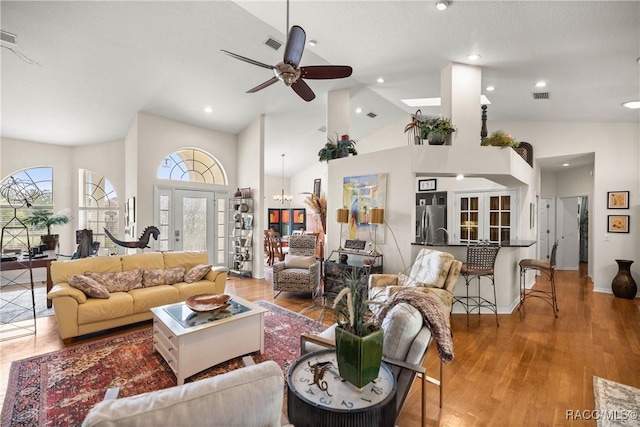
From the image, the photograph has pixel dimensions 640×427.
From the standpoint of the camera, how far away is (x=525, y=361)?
2922 mm

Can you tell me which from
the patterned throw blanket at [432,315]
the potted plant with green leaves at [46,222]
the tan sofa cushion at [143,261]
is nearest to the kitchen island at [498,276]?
the patterned throw blanket at [432,315]

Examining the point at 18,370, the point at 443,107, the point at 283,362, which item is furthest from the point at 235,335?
the point at 443,107

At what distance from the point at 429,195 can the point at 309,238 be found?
344cm

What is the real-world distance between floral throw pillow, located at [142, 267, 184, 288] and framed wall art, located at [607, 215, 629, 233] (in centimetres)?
762

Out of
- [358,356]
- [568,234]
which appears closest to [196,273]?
[358,356]

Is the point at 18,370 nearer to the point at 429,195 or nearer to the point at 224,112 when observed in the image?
the point at 224,112

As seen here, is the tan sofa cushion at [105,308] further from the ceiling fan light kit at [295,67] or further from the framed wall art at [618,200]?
the framed wall art at [618,200]

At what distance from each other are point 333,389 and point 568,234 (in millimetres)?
9299

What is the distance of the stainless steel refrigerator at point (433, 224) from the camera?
695cm

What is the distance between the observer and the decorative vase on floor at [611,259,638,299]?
5.12 meters

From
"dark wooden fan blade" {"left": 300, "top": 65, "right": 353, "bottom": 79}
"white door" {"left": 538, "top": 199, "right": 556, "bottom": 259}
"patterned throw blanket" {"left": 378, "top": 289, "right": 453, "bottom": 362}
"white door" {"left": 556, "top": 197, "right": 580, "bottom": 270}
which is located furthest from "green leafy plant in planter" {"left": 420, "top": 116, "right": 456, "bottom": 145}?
"white door" {"left": 556, "top": 197, "right": 580, "bottom": 270}

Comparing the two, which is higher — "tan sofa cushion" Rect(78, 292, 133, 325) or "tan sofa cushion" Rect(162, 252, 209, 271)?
"tan sofa cushion" Rect(162, 252, 209, 271)

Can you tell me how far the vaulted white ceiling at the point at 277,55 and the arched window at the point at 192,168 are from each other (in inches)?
35.0

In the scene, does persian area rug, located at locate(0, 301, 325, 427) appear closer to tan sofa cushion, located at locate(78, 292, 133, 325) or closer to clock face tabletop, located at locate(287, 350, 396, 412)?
tan sofa cushion, located at locate(78, 292, 133, 325)
